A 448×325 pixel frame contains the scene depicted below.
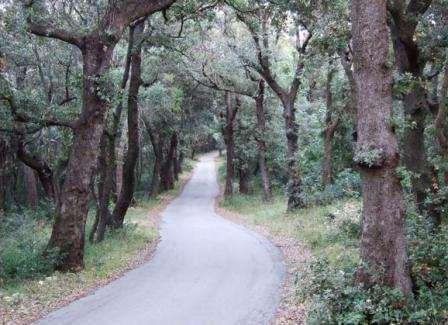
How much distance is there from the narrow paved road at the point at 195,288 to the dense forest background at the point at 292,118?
1493mm

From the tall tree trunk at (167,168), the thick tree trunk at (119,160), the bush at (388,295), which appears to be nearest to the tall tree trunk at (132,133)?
the thick tree trunk at (119,160)

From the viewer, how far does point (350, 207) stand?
772 inches

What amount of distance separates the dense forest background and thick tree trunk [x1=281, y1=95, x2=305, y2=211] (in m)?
0.06

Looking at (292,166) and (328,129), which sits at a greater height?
(328,129)

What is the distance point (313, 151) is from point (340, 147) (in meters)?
2.07

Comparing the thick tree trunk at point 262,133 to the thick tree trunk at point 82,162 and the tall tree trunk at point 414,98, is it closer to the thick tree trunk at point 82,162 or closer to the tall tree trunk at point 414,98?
the thick tree trunk at point 82,162

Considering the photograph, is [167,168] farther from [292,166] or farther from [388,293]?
[388,293]

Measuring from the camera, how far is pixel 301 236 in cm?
1897

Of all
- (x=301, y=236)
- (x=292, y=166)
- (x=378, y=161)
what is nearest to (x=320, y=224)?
(x=301, y=236)

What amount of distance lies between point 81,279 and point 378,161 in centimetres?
840

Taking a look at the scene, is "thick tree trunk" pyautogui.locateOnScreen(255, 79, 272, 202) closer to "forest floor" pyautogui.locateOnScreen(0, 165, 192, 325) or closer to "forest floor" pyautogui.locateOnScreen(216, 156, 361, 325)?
Answer: "forest floor" pyautogui.locateOnScreen(216, 156, 361, 325)

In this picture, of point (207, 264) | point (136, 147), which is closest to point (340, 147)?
point (136, 147)

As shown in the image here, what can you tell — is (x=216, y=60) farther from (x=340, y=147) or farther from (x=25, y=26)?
(x=25, y=26)

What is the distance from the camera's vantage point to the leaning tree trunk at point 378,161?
8070mm
